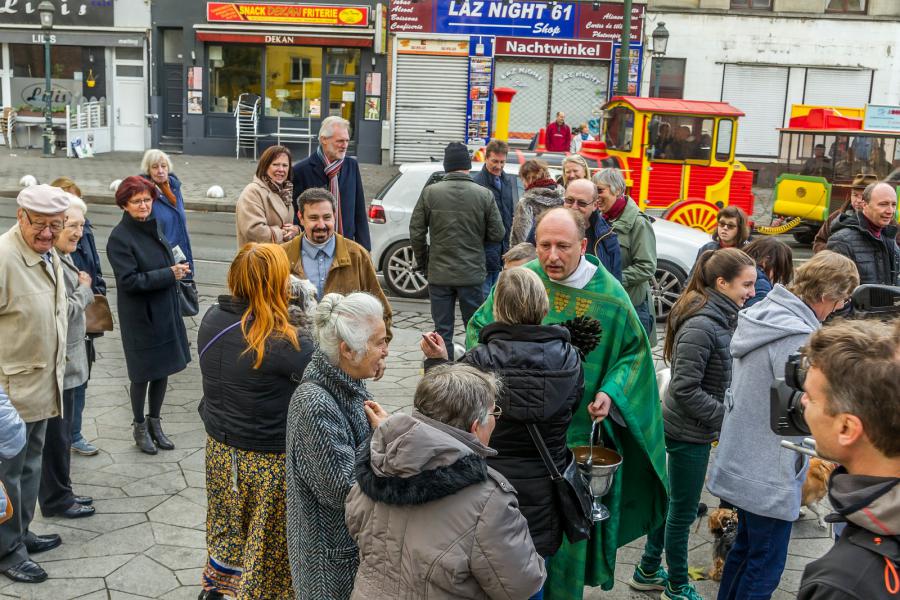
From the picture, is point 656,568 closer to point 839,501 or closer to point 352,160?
point 839,501

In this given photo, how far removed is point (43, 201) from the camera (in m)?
4.74

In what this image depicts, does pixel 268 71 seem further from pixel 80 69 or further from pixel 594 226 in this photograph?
pixel 594 226

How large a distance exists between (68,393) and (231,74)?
78.0 feet

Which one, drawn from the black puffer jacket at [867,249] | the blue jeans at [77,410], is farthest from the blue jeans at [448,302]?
the blue jeans at [77,410]

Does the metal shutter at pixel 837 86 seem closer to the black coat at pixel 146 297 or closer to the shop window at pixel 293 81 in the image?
the shop window at pixel 293 81

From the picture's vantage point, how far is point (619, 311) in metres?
4.44

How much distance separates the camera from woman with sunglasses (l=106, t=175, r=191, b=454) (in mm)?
6035

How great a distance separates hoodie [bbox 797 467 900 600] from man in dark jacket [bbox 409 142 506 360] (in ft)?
18.9

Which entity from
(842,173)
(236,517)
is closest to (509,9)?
(842,173)

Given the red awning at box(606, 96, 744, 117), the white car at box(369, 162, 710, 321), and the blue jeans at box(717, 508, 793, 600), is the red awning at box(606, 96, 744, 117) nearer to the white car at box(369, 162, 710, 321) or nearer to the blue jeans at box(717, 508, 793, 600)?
the white car at box(369, 162, 710, 321)

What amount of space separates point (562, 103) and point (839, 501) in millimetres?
25065

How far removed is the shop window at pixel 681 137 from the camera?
15758mm

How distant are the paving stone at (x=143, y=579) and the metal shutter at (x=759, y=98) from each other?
25133mm

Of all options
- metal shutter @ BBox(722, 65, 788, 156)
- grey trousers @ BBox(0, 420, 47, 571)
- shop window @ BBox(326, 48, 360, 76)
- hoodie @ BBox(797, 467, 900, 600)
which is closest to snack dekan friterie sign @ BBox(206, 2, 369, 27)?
shop window @ BBox(326, 48, 360, 76)
